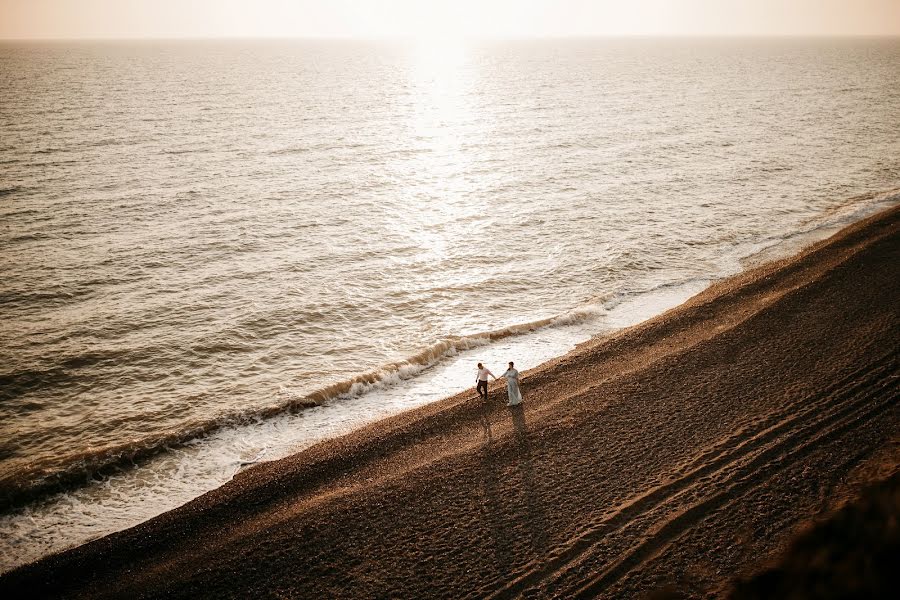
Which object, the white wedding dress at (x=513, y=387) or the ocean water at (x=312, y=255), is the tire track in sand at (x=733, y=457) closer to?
the white wedding dress at (x=513, y=387)

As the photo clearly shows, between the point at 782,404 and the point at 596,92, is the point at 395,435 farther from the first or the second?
the point at 596,92

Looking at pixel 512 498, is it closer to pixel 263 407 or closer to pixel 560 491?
pixel 560 491

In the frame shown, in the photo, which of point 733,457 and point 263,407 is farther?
point 263,407

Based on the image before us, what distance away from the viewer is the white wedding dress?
16.2 m

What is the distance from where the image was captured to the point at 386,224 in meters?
32.8

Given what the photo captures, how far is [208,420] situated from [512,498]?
33.1 ft

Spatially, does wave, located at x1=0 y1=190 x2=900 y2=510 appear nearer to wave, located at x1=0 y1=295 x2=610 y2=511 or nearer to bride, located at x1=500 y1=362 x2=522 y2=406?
wave, located at x1=0 y1=295 x2=610 y2=511

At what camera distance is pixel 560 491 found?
42.3ft

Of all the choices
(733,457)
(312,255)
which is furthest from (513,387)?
(312,255)

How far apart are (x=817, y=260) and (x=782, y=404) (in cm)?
1270

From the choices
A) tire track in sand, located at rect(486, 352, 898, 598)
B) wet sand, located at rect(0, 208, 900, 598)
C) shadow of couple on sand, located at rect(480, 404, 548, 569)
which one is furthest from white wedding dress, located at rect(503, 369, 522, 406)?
tire track in sand, located at rect(486, 352, 898, 598)

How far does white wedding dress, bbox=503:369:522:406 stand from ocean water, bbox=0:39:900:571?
119 inches

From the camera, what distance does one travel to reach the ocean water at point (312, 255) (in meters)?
17.0

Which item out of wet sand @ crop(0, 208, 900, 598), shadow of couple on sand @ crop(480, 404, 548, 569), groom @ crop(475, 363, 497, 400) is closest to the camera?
wet sand @ crop(0, 208, 900, 598)
